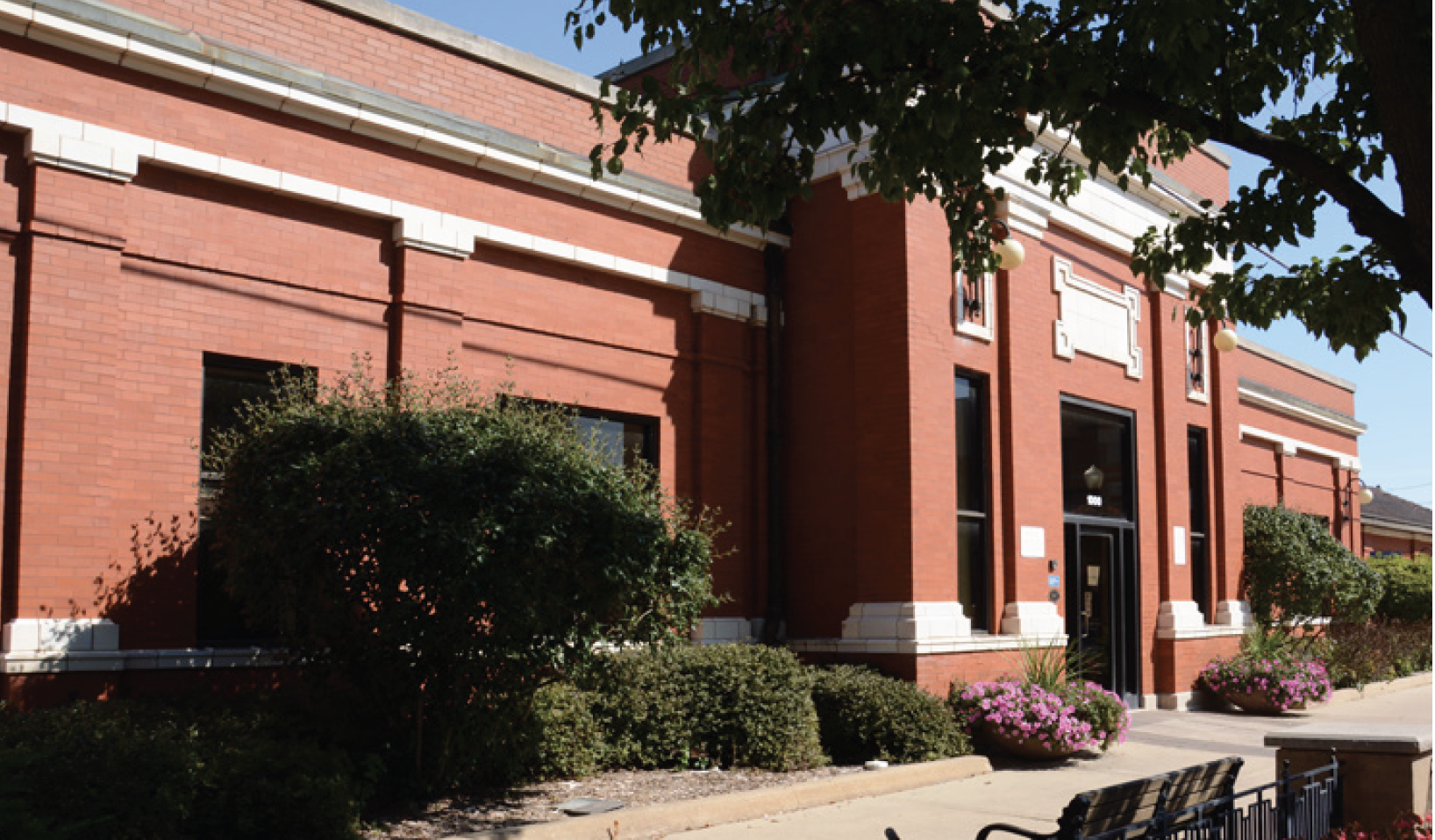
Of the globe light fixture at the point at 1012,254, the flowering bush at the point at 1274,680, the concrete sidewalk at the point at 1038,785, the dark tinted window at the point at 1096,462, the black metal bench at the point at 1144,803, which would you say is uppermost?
the globe light fixture at the point at 1012,254

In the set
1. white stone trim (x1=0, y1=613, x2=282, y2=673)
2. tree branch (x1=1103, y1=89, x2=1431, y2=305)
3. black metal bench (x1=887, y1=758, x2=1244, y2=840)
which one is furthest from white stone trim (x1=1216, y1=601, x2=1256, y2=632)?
white stone trim (x1=0, y1=613, x2=282, y2=673)

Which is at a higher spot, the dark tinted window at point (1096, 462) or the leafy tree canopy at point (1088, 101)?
the leafy tree canopy at point (1088, 101)

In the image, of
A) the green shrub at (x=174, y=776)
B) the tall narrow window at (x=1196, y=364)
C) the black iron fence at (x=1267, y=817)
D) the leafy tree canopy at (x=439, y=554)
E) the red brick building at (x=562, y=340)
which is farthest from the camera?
the tall narrow window at (x=1196, y=364)

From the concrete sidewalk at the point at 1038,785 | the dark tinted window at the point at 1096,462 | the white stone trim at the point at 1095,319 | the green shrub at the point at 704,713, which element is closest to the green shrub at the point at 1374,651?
the concrete sidewalk at the point at 1038,785

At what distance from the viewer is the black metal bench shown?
5.65 metres

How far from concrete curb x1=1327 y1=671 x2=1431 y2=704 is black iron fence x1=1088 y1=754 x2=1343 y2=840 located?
37.7ft

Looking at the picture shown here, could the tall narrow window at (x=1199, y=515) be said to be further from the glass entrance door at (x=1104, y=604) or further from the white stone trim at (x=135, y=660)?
the white stone trim at (x=135, y=660)

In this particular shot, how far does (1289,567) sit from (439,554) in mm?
15803

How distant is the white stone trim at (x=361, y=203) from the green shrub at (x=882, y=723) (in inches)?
177

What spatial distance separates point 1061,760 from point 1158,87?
7.69 m

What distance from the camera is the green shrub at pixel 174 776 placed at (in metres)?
7.13

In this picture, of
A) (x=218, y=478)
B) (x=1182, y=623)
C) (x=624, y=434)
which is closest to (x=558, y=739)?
(x=218, y=478)

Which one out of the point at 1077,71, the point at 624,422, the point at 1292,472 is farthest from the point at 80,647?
the point at 1292,472

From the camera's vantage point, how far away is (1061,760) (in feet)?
42.1
